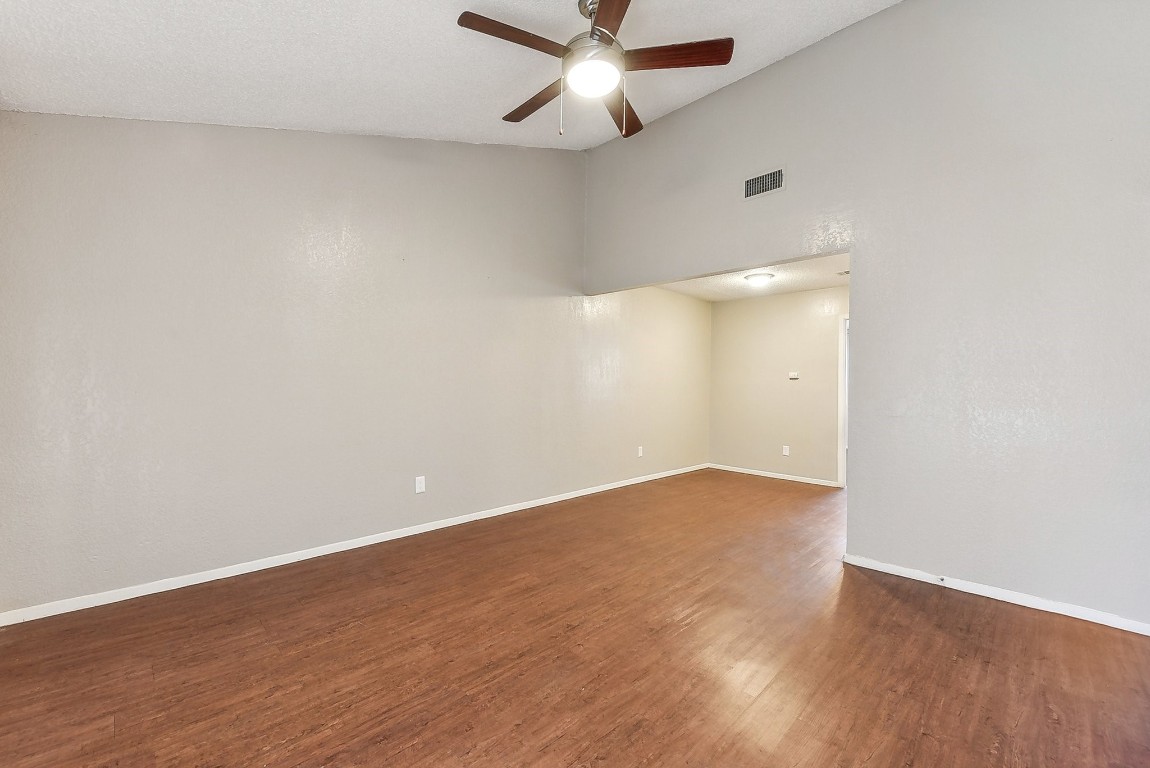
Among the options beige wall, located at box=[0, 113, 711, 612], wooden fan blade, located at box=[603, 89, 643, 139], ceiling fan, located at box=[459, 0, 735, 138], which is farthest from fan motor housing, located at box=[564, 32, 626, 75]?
beige wall, located at box=[0, 113, 711, 612]

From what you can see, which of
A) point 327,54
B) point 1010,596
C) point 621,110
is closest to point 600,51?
point 621,110

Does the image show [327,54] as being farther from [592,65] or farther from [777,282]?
[777,282]

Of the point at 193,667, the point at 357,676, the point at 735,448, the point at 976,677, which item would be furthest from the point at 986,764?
the point at 735,448

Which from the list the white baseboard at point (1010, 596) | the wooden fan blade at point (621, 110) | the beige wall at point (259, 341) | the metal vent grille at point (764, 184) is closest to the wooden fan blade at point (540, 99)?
the wooden fan blade at point (621, 110)

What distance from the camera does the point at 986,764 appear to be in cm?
155

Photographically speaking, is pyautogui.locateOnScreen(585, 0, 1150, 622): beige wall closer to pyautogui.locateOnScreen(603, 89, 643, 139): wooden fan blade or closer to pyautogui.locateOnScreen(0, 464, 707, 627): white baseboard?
pyautogui.locateOnScreen(603, 89, 643, 139): wooden fan blade

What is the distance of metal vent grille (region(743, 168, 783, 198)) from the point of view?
345 cm

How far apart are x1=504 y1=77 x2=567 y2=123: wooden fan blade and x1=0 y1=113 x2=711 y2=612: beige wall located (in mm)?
1264

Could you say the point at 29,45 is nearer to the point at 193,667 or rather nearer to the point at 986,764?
the point at 193,667

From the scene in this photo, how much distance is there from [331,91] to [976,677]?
4350mm

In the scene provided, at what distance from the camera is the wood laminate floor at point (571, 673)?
1622 millimetres

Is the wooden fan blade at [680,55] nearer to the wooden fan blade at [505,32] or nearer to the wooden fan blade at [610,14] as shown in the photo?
the wooden fan blade at [610,14]

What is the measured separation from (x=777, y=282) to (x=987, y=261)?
3.01m

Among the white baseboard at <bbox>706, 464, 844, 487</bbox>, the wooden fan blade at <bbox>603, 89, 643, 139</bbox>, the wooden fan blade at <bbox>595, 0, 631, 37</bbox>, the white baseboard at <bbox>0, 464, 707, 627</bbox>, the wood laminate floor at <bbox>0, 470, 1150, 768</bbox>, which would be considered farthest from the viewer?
the white baseboard at <bbox>706, 464, 844, 487</bbox>
